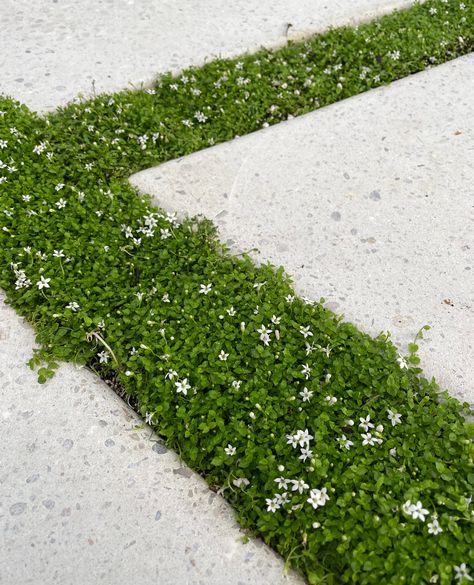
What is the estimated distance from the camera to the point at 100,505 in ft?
7.90

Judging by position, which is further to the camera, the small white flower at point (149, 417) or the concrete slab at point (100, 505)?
the small white flower at point (149, 417)

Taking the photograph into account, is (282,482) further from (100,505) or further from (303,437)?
(100,505)

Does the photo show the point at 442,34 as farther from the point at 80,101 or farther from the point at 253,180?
the point at 80,101

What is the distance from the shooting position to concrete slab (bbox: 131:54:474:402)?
10.1ft

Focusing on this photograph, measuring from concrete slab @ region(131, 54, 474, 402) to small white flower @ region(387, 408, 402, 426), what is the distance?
0.37 m

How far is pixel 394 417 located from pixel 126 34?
4.17 m

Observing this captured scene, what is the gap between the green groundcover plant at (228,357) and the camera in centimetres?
229

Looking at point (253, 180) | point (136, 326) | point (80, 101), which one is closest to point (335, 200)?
point (253, 180)

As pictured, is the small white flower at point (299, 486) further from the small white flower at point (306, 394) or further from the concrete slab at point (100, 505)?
the small white flower at point (306, 394)

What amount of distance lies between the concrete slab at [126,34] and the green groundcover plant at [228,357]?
0.44m

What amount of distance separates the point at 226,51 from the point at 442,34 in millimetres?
1885

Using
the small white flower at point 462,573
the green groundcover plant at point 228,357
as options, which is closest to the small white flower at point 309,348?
the green groundcover plant at point 228,357

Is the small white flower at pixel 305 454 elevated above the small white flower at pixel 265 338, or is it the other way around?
the small white flower at pixel 265 338

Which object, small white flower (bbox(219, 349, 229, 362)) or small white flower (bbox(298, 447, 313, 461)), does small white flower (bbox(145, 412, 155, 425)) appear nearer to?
small white flower (bbox(219, 349, 229, 362))
